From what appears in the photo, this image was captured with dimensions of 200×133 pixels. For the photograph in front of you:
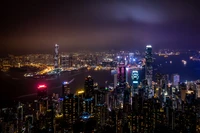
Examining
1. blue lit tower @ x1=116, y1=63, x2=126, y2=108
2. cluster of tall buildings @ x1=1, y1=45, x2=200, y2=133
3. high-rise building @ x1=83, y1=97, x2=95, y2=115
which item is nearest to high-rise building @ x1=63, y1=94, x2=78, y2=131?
cluster of tall buildings @ x1=1, y1=45, x2=200, y2=133

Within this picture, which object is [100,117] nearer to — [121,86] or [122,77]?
[121,86]

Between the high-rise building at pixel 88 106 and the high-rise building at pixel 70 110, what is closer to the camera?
the high-rise building at pixel 70 110

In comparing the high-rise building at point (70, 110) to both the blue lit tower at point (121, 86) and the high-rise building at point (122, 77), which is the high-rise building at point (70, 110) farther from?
the high-rise building at point (122, 77)

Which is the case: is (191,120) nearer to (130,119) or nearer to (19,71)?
(130,119)

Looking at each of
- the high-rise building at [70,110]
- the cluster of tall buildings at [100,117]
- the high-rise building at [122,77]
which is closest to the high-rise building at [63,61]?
the high-rise building at [122,77]

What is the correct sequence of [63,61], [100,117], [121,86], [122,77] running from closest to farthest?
[100,117] → [121,86] → [122,77] → [63,61]

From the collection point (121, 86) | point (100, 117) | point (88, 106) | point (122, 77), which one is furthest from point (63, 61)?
point (100, 117)

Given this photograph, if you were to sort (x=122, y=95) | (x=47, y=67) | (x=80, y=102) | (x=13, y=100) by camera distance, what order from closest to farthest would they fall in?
(x=80, y=102) < (x=13, y=100) < (x=122, y=95) < (x=47, y=67)

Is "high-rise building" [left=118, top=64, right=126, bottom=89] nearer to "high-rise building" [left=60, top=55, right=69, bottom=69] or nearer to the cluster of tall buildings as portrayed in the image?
the cluster of tall buildings

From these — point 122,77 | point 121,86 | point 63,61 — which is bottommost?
→ point 121,86

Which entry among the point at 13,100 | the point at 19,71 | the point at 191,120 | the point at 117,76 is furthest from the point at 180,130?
the point at 19,71

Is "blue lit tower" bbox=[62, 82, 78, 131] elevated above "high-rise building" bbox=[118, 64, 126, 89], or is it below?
below
